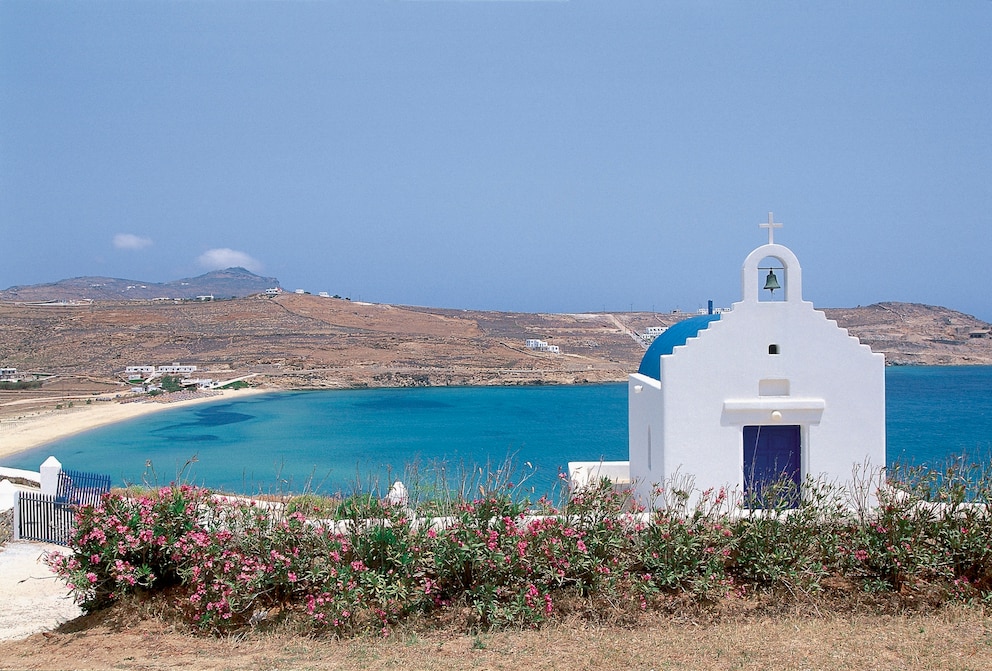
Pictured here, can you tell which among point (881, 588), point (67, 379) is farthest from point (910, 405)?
point (67, 379)

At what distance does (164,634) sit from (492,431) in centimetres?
4043

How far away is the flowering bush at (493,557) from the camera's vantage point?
20.8ft

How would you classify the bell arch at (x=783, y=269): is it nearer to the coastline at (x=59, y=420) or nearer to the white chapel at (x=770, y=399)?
the white chapel at (x=770, y=399)

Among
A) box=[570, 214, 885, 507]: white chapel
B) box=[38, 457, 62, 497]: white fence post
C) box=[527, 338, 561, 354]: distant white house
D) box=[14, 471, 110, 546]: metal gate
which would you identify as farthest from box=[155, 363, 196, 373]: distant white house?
box=[570, 214, 885, 507]: white chapel

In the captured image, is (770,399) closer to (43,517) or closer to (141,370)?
(43,517)

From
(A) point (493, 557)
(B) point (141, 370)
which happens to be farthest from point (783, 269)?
(B) point (141, 370)

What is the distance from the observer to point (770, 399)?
985cm

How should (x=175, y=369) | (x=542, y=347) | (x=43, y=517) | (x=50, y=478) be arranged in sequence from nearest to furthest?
(x=43, y=517) < (x=50, y=478) < (x=175, y=369) < (x=542, y=347)

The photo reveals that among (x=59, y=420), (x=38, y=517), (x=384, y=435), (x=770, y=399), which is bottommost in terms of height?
(x=384, y=435)

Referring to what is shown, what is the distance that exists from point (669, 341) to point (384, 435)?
34995mm

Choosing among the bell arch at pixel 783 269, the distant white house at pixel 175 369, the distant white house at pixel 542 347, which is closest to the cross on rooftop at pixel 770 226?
the bell arch at pixel 783 269

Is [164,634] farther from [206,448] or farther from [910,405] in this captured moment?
[910,405]

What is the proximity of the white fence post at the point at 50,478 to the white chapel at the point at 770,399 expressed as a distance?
11.5 meters

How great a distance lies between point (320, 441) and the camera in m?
41.9
